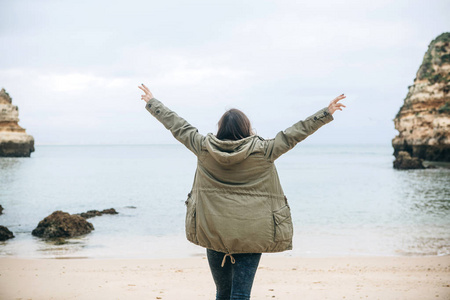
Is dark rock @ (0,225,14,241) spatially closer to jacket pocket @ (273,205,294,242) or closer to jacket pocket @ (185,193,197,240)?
jacket pocket @ (185,193,197,240)

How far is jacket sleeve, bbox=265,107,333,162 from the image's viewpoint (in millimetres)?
2797

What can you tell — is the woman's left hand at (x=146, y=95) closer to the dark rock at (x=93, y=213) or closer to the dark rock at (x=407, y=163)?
the dark rock at (x=93, y=213)

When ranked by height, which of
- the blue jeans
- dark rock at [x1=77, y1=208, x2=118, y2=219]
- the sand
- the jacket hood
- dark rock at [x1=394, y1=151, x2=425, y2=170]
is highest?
the jacket hood

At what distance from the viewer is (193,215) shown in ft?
9.78

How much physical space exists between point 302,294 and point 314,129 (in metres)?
3.63

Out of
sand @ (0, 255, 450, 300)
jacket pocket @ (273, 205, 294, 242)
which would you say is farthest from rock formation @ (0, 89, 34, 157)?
jacket pocket @ (273, 205, 294, 242)

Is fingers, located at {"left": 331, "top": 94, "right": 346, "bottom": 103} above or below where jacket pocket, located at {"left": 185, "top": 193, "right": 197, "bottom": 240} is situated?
above

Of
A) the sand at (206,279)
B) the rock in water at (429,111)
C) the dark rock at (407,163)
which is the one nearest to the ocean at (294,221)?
the sand at (206,279)

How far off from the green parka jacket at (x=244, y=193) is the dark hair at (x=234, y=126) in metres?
0.08

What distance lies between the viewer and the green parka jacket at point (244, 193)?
281 cm

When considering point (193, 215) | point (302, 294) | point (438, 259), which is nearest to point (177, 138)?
point (193, 215)

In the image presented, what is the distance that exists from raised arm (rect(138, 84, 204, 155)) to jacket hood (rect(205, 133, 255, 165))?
0.12 metres

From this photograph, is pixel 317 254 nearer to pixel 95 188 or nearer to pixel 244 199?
pixel 244 199

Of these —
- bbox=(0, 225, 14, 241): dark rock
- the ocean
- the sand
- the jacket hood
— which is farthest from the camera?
bbox=(0, 225, 14, 241): dark rock
